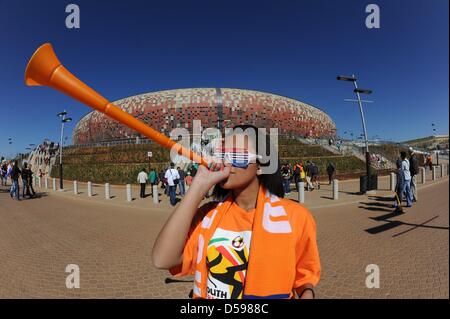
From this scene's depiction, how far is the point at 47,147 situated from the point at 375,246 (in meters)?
38.4

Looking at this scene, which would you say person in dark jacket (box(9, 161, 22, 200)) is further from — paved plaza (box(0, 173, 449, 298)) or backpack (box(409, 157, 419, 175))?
backpack (box(409, 157, 419, 175))

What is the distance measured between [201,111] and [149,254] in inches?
1971

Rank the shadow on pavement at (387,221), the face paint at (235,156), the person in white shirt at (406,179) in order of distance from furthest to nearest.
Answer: the person in white shirt at (406,179) → the shadow on pavement at (387,221) → the face paint at (235,156)

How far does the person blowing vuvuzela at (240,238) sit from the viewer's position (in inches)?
45.4

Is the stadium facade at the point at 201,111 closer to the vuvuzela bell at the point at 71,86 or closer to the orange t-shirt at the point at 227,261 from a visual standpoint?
the vuvuzela bell at the point at 71,86

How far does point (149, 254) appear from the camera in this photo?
4398 mm

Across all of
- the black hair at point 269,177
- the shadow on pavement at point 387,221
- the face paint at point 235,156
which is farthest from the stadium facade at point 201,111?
the face paint at point 235,156

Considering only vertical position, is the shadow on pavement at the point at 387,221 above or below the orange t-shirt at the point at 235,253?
below

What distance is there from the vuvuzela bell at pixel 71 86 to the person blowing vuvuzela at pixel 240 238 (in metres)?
0.22

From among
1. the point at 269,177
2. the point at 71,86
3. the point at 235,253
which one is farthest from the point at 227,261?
the point at 71,86

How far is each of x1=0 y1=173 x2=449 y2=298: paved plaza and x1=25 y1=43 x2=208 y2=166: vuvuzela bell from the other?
2710mm

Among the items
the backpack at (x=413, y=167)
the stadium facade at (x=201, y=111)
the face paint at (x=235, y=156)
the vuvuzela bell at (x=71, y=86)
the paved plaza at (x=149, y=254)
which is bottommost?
the paved plaza at (x=149, y=254)
